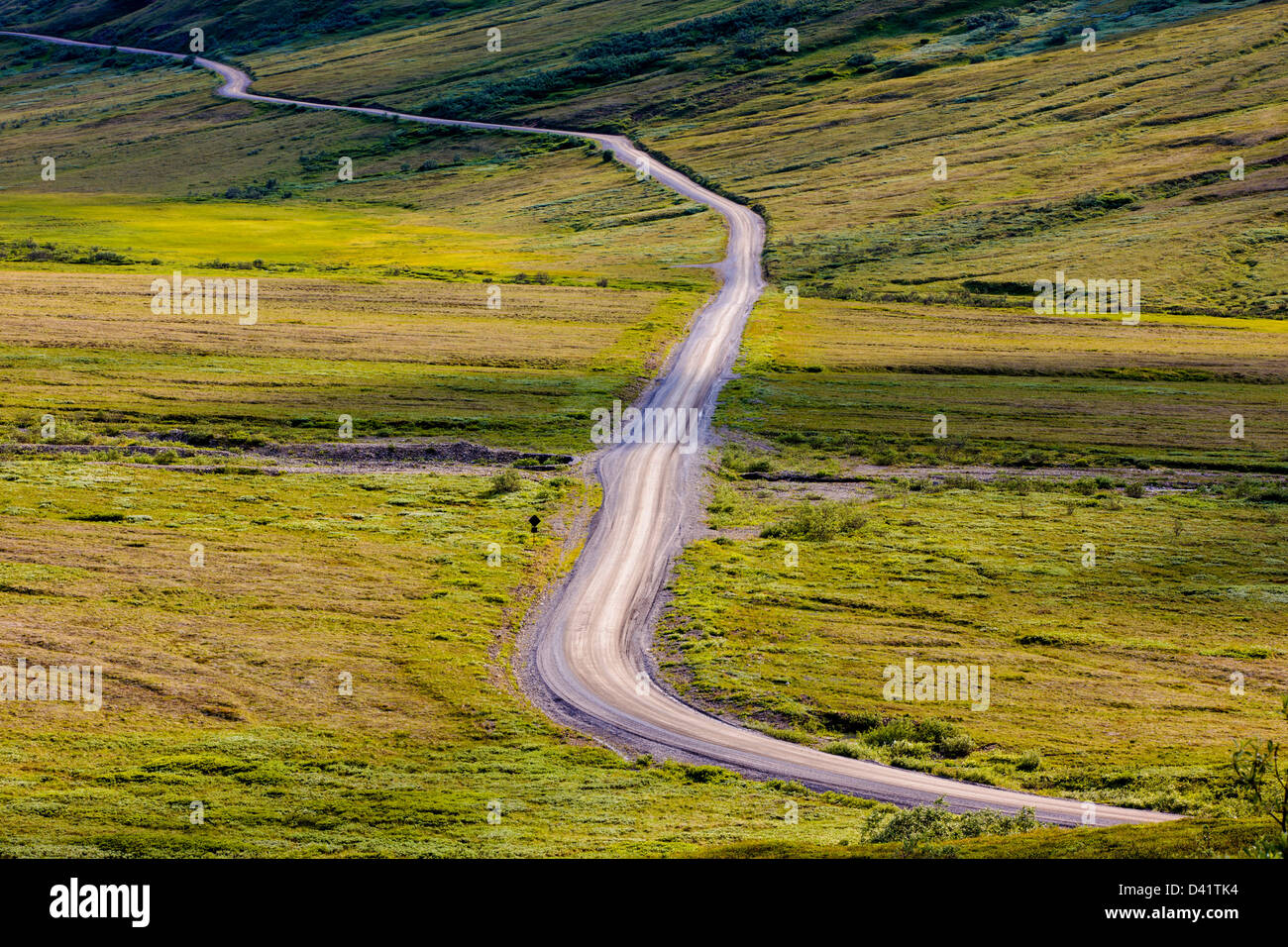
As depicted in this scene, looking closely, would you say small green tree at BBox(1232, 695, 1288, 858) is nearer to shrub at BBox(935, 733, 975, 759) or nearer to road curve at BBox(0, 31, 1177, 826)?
road curve at BBox(0, 31, 1177, 826)

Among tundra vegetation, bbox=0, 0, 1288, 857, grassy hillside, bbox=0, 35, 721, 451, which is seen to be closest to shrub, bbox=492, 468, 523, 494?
tundra vegetation, bbox=0, 0, 1288, 857

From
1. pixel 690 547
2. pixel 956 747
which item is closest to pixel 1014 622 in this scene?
pixel 956 747

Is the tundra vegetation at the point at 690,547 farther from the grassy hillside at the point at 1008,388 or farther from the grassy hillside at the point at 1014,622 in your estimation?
the grassy hillside at the point at 1008,388

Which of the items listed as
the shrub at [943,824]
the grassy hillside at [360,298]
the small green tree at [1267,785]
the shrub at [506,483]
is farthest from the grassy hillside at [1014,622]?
the grassy hillside at [360,298]

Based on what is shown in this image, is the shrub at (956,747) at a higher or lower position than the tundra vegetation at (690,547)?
lower

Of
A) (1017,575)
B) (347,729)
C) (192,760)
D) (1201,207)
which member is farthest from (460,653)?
(1201,207)
